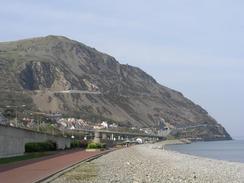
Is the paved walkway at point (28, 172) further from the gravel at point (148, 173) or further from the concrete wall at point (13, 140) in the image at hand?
the concrete wall at point (13, 140)

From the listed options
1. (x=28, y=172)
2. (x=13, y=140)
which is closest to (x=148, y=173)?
(x=28, y=172)

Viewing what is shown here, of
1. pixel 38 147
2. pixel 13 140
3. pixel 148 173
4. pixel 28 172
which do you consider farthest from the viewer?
pixel 38 147

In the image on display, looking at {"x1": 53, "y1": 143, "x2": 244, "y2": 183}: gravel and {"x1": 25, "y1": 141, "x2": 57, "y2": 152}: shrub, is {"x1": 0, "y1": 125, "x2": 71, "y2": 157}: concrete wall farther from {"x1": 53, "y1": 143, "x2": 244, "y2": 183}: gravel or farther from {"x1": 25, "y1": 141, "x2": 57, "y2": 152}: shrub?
{"x1": 53, "y1": 143, "x2": 244, "y2": 183}: gravel

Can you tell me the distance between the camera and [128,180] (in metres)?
27.3

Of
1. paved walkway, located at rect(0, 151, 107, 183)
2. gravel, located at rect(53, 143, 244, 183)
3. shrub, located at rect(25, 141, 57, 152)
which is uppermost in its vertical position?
shrub, located at rect(25, 141, 57, 152)

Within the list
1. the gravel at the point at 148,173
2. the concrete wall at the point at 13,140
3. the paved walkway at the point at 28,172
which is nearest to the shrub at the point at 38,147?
the concrete wall at the point at 13,140

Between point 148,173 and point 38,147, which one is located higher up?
point 38,147

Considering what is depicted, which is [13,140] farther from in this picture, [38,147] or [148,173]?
[148,173]

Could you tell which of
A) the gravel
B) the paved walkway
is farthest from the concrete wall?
the paved walkway

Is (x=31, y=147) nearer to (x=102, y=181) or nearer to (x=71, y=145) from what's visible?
(x=102, y=181)

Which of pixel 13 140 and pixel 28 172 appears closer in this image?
pixel 28 172

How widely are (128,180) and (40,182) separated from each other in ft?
15.6

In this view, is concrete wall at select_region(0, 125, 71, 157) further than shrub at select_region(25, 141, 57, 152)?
No

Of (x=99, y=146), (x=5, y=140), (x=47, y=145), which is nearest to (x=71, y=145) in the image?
(x=99, y=146)
